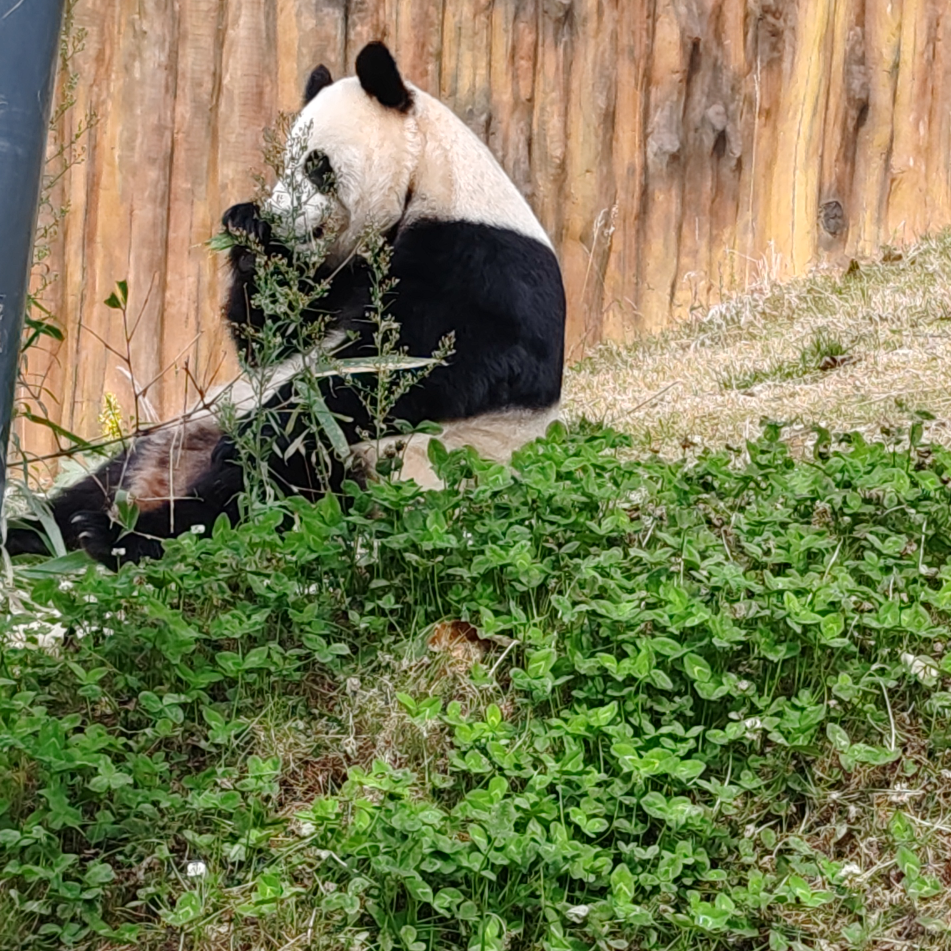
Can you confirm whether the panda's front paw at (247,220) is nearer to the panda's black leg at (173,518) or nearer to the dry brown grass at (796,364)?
the panda's black leg at (173,518)

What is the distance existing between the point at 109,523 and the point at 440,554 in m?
1.32

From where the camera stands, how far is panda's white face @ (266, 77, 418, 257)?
442 cm

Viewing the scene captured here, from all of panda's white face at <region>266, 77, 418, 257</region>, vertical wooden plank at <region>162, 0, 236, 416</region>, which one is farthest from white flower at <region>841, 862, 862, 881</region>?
vertical wooden plank at <region>162, 0, 236, 416</region>

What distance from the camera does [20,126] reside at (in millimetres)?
1854

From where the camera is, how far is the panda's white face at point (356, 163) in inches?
174

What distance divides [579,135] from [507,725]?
501 centimetres

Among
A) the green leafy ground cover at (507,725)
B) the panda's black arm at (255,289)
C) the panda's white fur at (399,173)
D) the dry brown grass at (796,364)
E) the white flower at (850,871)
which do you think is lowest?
the white flower at (850,871)

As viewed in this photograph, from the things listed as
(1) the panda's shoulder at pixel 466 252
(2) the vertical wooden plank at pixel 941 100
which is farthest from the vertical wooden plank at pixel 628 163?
(1) the panda's shoulder at pixel 466 252

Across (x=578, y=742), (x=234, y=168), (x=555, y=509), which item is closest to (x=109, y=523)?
(x=555, y=509)

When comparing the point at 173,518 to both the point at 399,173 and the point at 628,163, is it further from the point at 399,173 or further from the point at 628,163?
the point at 628,163

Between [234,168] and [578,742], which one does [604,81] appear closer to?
[234,168]

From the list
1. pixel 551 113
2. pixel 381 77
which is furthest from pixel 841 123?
pixel 381 77

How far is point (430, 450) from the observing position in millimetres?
3291

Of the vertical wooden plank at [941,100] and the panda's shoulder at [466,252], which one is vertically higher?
the vertical wooden plank at [941,100]
